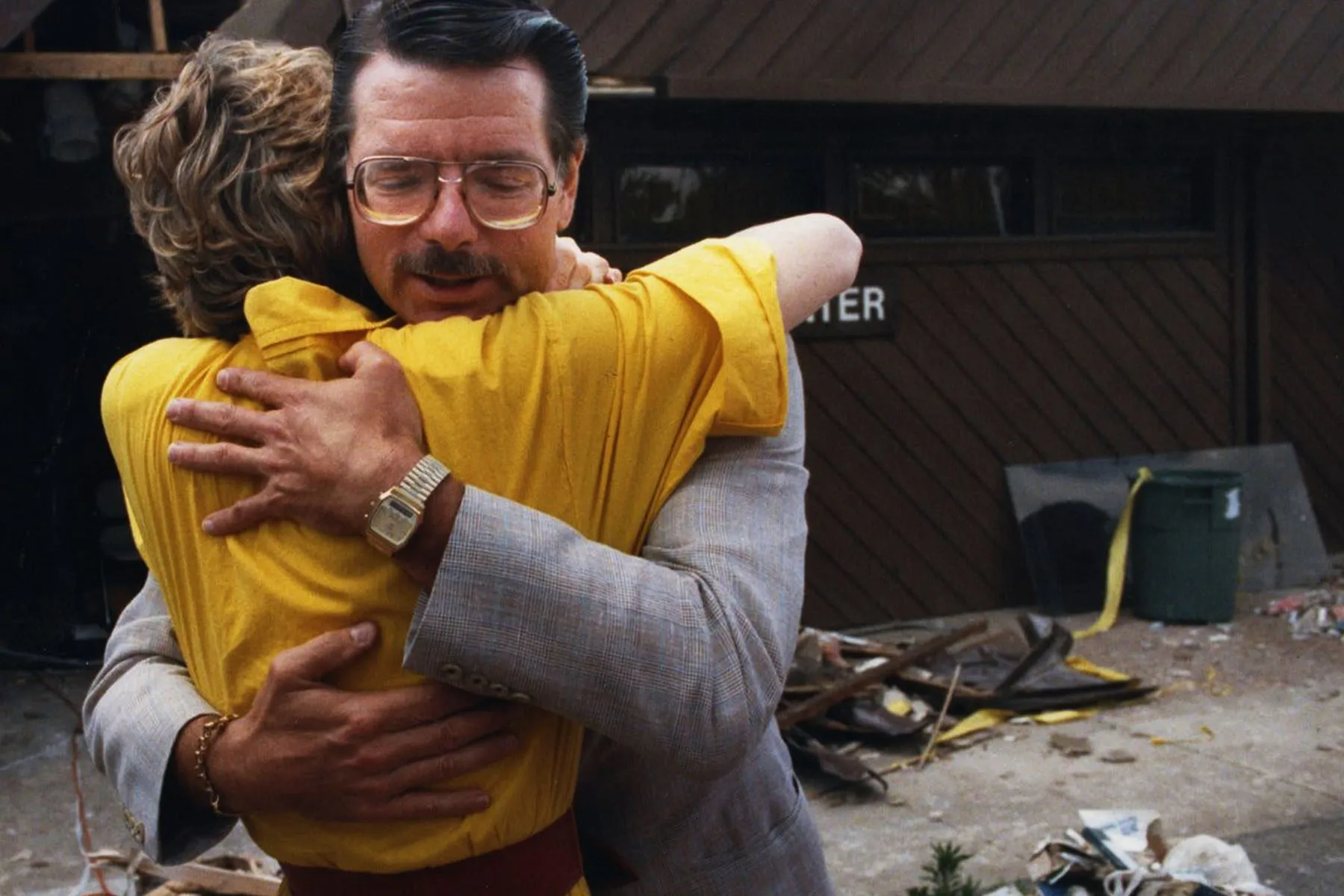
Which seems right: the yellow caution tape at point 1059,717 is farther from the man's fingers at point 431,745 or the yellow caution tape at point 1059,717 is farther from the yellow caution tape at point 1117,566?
the man's fingers at point 431,745

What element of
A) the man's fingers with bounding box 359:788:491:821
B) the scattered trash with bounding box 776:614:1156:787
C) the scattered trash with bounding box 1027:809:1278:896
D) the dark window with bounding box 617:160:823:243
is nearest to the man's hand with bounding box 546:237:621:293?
the man's fingers with bounding box 359:788:491:821

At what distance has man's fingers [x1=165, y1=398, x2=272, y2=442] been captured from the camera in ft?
4.72

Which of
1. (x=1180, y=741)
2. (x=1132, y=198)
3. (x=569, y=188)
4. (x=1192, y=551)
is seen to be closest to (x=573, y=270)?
(x=569, y=188)

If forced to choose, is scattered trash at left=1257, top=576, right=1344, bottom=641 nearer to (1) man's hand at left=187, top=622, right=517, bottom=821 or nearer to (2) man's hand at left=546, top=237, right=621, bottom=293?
(2) man's hand at left=546, top=237, right=621, bottom=293

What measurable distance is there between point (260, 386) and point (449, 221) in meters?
0.26

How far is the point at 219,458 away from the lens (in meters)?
1.43

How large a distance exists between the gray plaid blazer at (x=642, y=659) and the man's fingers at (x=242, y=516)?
0.19 metres

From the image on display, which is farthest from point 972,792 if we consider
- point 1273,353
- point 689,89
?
point 1273,353

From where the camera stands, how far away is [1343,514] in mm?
9898

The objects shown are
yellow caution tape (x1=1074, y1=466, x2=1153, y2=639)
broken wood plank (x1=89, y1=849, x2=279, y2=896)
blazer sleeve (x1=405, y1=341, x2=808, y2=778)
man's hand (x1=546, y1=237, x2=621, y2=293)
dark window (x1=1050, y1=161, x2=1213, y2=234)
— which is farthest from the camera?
dark window (x1=1050, y1=161, x2=1213, y2=234)

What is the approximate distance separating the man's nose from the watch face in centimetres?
32

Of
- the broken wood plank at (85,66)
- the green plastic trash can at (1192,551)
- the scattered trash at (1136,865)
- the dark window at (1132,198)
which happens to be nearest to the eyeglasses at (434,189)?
the scattered trash at (1136,865)

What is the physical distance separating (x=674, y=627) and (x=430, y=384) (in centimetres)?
35

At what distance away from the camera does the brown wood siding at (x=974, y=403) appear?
8219mm
